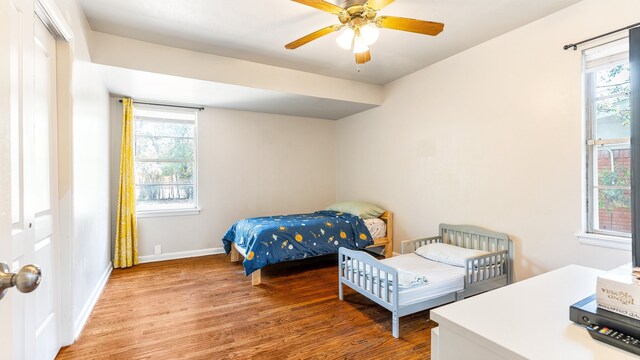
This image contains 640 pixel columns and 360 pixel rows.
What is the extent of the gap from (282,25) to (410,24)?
115 centimetres

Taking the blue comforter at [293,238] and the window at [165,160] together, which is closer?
the blue comforter at [293,238]

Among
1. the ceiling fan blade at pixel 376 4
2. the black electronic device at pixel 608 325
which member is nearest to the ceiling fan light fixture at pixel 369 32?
the ceiling fan blade at pixel 376 4

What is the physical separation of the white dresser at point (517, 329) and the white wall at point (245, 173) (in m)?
3.92

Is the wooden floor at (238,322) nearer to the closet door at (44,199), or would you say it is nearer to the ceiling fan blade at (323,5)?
the closet door at (44,199)

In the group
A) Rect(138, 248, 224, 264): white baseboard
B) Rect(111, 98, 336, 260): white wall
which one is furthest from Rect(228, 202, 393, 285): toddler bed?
Rect(111, 98, 336, 260): white wall

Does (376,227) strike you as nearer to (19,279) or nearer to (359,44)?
(359,44)

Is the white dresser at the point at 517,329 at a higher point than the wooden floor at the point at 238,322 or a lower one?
higher

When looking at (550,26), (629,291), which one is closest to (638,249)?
(629,291)

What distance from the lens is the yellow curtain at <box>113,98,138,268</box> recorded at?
11.9 ft

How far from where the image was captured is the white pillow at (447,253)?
2.67 meters

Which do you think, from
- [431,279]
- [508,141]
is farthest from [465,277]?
[508,141]

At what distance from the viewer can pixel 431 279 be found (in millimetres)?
2387

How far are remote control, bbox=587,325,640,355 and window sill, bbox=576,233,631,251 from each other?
1.76m

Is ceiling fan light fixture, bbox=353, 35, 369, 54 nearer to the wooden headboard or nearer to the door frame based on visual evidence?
the door frame
